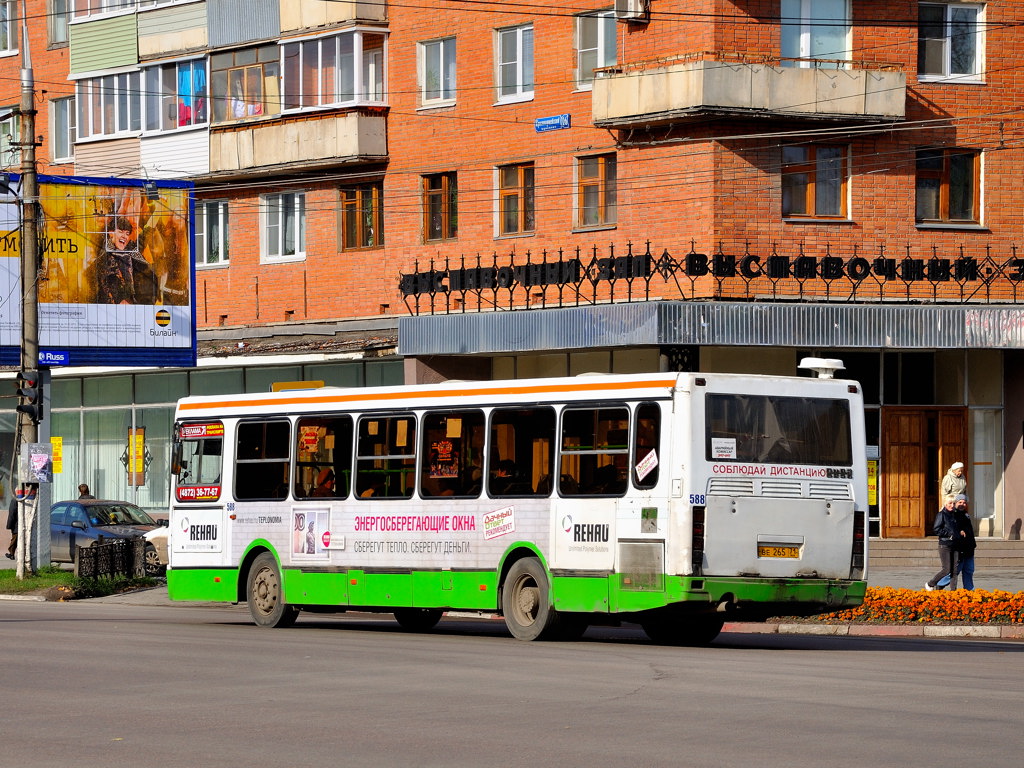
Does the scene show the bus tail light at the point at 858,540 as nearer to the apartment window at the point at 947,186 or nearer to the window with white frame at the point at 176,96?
the apartment window at the point at 947,186

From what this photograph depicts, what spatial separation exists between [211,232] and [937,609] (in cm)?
2603

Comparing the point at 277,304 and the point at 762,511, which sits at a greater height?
the point at 277,304

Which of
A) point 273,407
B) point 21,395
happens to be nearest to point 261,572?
point 273,407

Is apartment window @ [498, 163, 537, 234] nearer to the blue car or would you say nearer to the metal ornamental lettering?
the metal ornamental lettering

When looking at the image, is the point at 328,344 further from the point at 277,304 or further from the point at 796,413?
the point at 796,413

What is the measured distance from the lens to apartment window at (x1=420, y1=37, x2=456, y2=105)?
40344 millimetres

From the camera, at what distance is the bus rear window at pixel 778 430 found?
19281mm

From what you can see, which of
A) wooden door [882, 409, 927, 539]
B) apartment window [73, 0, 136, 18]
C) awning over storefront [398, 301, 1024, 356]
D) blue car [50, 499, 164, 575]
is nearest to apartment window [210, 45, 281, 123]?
apartment window [73, 0, 136, 18]

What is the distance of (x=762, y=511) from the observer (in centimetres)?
1941

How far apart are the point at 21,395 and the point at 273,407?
406 inches

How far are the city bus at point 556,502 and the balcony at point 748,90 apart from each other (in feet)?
44.3

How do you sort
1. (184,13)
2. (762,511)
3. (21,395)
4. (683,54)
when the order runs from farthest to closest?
(184,13) < (683,54) < (21,395) < (762,511)

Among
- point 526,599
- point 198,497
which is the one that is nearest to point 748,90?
point 198,497

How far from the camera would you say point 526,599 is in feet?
67.2
